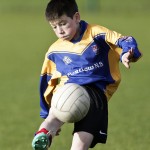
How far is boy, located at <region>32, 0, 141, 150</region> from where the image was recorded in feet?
19.9

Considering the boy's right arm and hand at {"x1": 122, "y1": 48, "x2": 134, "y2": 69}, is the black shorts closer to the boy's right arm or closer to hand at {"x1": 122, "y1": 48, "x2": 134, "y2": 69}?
the boy's right arm

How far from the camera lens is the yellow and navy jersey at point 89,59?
613cm

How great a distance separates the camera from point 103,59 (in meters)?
6.25

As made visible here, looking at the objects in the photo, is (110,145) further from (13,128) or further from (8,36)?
(8,36)

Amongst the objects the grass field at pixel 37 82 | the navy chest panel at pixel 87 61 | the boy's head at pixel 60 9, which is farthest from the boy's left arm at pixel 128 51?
the grass field at pixel 37 82

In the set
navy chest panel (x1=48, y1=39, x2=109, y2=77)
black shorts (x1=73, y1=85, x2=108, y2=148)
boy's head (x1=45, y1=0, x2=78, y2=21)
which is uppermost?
boy's head (x1=45, y1=0, x2=78, y2=21)

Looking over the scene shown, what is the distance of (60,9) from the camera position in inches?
242

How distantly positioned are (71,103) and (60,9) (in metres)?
0.87

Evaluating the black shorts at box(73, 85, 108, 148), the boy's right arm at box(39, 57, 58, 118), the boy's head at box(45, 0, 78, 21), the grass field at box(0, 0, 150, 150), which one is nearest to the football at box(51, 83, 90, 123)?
the black shorts at box(73, 85, 108, 148)

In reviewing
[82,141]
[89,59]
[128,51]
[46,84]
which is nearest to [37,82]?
[46,84]

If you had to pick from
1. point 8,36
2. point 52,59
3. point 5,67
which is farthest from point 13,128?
point 8,36

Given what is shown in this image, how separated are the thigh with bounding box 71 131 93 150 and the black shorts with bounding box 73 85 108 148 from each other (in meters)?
0.04

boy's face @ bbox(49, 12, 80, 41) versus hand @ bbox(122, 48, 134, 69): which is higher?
boy's face @ bbox(49, 12, 80, 41)

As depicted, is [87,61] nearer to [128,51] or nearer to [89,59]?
[89,59]
